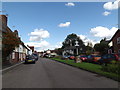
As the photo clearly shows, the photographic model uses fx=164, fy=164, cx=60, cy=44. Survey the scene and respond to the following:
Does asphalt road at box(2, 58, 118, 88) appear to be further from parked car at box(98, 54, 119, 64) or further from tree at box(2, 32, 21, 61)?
tree at box(2, 32, 21, 61)

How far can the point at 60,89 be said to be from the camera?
24.7 ft

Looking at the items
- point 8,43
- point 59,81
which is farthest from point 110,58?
point 8,43

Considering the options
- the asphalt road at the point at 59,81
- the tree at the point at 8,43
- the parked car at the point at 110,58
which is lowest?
the asphalt road at the point at 59,81

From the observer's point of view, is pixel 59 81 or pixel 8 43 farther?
pixel 8 43

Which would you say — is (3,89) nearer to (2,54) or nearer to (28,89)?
(28,89)

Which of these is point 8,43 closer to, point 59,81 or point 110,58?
point 110,58

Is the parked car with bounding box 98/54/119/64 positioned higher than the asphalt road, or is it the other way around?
the parked car with bounding box 98/54/119/64

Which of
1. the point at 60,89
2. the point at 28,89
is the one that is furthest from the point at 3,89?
the point at 60,89

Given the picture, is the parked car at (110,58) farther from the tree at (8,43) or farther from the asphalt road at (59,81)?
the tree at (8,43)

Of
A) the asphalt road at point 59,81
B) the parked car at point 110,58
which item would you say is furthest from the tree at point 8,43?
the parked car at point 110,58

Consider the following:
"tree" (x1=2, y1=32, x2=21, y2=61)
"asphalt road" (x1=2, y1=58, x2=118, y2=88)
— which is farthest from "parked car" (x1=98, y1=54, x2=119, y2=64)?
"tree" (x1=2, y1=32, x2=21, y2=61)

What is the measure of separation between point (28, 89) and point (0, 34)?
1780 cm

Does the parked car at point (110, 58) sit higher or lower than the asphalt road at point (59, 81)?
higher

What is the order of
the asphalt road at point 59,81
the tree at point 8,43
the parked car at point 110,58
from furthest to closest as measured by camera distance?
1. the tree at point 8,43
2. the parked car at point 110,58
3. the asphalt road at point 59,81
